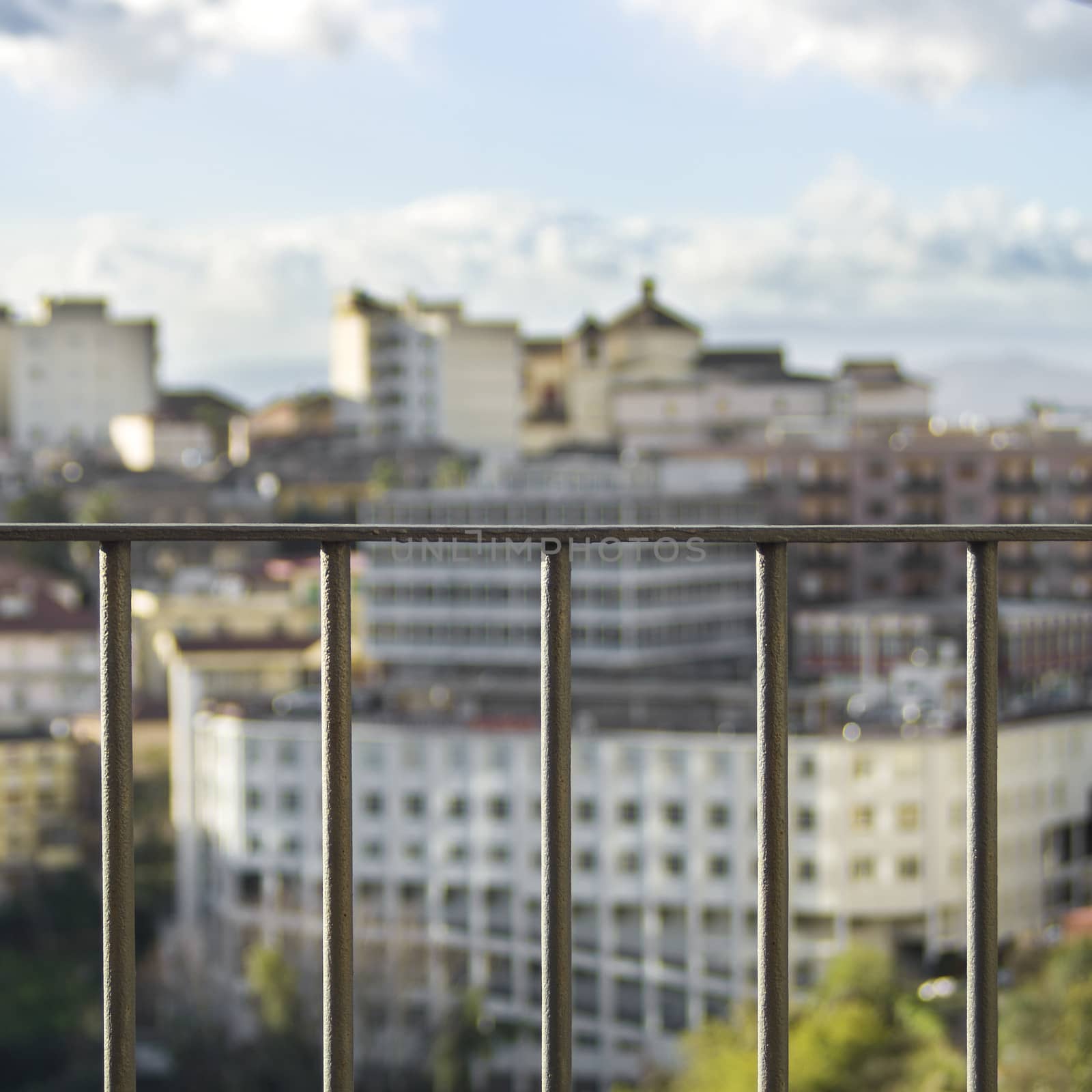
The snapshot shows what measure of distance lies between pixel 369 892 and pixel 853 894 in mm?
7409

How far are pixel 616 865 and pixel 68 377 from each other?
2971cm

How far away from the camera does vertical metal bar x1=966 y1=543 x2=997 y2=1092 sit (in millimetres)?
983

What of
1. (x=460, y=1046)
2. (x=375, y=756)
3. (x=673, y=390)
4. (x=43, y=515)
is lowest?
(x=460, y=1046)

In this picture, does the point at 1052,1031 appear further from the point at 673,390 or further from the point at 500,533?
the point at 673,390

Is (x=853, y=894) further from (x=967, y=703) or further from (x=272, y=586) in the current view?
(x=967, y=703)

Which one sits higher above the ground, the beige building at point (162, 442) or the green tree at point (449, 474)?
the beige building at point (162, 442)

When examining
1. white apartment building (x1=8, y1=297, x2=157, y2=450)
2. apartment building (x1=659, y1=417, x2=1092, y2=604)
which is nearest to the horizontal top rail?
apartment building (x1=659, y1=417, x2=1092, y2=604)

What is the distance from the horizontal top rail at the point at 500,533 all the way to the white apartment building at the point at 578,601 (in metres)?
35.0

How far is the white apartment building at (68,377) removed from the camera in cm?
5331

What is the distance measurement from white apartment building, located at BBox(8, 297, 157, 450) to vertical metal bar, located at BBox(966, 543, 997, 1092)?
2101 inches

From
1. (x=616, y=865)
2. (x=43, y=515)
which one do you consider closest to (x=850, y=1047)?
(x=616, y=865)

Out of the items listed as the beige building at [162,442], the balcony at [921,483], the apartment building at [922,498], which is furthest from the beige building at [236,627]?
the beige building at [162,442]

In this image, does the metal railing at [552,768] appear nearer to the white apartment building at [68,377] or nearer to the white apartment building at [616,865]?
the white apartment building at [616,865]

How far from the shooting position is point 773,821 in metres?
0.96
